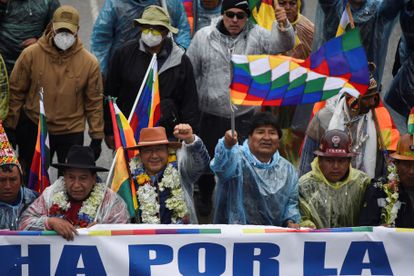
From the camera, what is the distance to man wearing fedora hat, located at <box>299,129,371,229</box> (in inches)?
409

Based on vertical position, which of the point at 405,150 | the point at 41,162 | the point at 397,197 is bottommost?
the point at 397,197

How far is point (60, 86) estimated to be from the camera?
482 inches

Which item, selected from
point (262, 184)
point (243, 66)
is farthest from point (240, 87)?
point (262, 184)

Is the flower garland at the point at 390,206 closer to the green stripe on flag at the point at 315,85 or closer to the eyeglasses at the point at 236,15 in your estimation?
the green stripe on flag at the point at 315,85

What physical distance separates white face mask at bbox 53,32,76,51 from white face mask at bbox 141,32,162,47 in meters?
0.62

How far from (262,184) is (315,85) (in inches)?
35.5

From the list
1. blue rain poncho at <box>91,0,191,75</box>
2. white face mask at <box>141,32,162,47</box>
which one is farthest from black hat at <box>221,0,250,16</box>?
blue rain poncho at <box>91,0,191,75</box>

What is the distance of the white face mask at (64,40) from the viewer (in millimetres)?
12109

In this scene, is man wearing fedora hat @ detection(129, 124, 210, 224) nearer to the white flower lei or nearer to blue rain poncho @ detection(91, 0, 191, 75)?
the white flower lei

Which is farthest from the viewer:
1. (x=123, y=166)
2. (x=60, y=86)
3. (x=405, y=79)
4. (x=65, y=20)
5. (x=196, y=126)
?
(x=405, y=79)

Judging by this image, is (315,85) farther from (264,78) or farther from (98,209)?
(98,209)

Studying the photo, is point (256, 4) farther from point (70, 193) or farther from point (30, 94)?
point (70, 193)

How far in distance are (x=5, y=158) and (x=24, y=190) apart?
28cm

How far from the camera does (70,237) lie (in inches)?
→ 372
